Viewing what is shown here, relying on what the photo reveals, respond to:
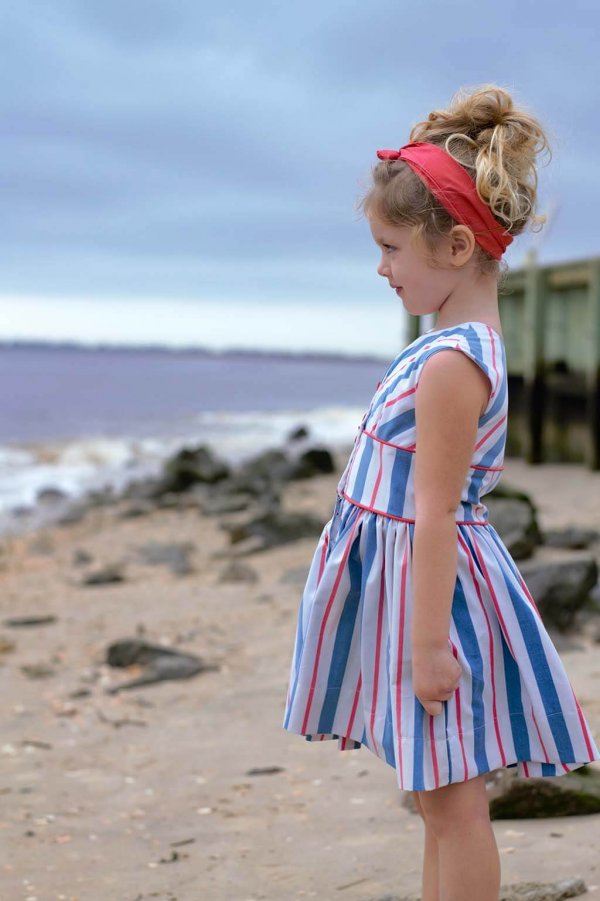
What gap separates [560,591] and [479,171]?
365 centimetres

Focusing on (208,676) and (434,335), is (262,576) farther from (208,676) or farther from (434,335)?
(434,335)

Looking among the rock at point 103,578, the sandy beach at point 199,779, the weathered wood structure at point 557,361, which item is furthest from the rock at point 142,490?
the sandy beach at point 199,779

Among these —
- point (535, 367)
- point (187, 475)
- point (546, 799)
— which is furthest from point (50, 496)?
point (546, 799)

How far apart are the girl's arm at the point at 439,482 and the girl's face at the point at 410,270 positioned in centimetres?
20

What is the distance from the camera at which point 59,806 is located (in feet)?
13.3

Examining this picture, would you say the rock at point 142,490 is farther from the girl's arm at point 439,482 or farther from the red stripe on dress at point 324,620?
the girl's arm at point 439,482

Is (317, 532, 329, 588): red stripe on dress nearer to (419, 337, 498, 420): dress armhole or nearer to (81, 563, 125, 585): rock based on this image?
(419, 337, 498, 420): dress armhole

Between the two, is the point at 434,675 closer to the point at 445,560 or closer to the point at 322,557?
the point at 445,560

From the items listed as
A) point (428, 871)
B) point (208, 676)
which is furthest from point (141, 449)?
point (428, 871)

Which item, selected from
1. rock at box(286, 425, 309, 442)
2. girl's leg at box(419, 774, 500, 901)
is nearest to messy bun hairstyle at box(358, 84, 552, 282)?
girl's leg at box(419, 774, 500, 901)

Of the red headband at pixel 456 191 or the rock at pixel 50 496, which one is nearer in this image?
the red headband at pixel 456 191

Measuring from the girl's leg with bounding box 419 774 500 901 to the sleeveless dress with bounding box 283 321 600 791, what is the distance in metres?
0.08

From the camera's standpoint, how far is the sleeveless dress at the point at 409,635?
2221 millimetres

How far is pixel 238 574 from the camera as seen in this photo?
823 cm
